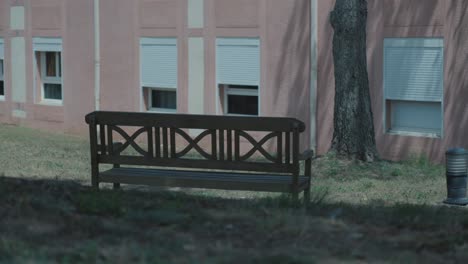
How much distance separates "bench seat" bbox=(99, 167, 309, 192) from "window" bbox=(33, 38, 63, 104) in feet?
43.3

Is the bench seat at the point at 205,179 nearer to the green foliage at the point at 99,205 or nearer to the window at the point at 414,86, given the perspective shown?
the green foliage at the point at 99,205

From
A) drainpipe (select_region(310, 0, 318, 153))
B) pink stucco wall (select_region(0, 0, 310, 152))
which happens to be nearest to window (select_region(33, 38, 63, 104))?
pink stucco wall (select_region(0, 0, 310, 152))

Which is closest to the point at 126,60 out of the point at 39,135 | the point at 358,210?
the point at 39,135

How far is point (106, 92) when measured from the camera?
21688 mm

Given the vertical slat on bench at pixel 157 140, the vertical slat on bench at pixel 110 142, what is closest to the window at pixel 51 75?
the vertical slat on bench at pixel 110 142

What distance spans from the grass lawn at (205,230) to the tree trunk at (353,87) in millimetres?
5911

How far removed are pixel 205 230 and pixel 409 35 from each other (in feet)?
32.7

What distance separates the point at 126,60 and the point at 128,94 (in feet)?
2.57

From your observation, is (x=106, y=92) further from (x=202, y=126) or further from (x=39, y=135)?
(x=202, y=126)

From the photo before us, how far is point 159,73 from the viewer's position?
20375 millimetres

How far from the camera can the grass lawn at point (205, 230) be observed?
5.93m

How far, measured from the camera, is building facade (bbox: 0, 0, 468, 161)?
Answer: 51.6 feet

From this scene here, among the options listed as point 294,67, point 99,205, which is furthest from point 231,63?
point 99,205

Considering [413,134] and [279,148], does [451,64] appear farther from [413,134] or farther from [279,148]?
[279,148]
